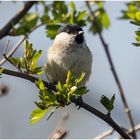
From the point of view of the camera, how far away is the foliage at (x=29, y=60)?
298 centimetres

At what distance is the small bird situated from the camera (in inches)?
159

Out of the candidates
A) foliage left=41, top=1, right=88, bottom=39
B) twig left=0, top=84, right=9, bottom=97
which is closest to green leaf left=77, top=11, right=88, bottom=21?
foliage left=41, top=1, right=88, bottom=39

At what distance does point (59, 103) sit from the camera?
2814 millimetres

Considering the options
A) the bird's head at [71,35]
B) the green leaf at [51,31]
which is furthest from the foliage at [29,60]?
the bird's head at [71,35]

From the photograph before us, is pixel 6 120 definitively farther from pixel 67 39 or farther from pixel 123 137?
pixel 123 137

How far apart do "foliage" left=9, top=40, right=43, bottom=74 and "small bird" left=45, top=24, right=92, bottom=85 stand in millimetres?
964

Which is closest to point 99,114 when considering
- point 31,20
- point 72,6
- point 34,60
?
point 34,60

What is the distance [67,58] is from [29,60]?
1.08 metres

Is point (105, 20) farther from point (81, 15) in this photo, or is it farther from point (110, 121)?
point (110, 121)

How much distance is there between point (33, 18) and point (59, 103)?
1.55m

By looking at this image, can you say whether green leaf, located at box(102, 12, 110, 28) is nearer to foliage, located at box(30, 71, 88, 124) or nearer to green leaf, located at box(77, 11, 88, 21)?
green leaf, located at box(77, 11, 88, 21)

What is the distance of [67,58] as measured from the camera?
4078mm

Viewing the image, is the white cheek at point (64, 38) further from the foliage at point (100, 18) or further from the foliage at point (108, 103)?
the foliage at point (108, 103)

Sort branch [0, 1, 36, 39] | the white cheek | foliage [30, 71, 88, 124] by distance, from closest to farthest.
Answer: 1. foliage [30, 71, 88, 124]
2. branch [0, 1, 36, 39]
3. the white cheek
